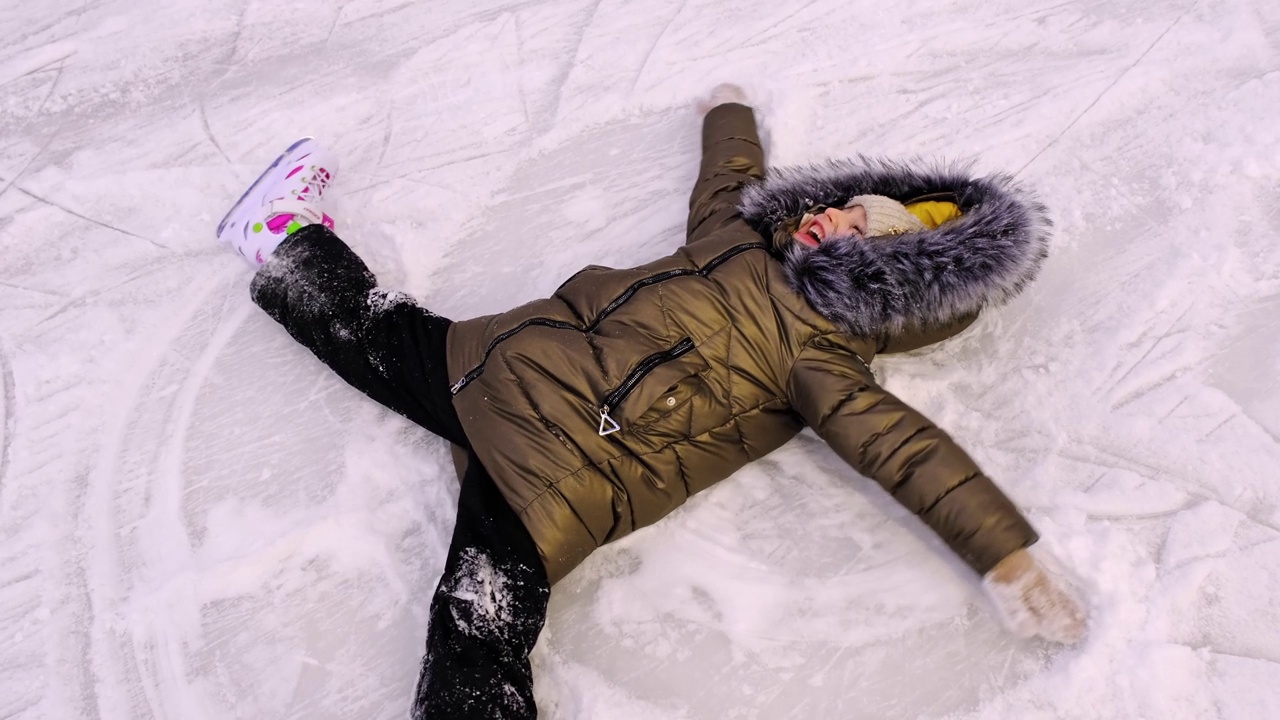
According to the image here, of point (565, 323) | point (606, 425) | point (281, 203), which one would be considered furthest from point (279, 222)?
point (606, 425)

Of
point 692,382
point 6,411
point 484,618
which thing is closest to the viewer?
point 484,618

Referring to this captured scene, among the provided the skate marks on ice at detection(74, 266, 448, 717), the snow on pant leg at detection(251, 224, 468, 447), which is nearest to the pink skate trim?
the snow on pant leg at detection(251, 224, 468, 447)

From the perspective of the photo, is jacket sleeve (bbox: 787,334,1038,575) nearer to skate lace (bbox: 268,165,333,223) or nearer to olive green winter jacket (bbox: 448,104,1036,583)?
olive green winter jacket (bbox: 448,104,1036,583)

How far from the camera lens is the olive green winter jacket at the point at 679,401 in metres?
1.41

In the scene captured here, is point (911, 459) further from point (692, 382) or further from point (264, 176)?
point (264, 176)

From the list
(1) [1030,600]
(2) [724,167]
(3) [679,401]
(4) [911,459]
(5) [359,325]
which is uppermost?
(2) [724,167]

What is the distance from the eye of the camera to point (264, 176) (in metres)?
2.00

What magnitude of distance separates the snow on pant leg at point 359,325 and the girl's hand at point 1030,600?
0.99 metres

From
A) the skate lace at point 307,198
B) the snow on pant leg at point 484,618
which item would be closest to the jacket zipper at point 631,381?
the snow on pant leg at point 484,618

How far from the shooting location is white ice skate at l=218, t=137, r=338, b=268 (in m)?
1.86

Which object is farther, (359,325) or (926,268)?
(359,325)

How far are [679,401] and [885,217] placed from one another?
0.55m

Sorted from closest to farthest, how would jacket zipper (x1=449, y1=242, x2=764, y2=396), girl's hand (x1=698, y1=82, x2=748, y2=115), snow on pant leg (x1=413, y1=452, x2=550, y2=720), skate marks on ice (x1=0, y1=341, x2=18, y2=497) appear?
1. snow on pant leg (x1=413, y1=452, x2=550, y2=720)
2. jacket zipper (x1=449, y1=242, x2=764, y2=396)
3. skate marks on ice (x1=0, y1=341, x2=18, y2=497)
4. girl's hand (x1=698, y1=82, x2=748, y2=115)

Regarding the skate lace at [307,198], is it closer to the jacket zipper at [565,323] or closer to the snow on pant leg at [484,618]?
the jacket zipper at [565,323]
